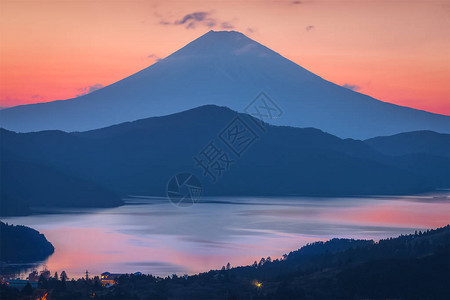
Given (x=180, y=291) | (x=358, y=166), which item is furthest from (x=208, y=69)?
(x=180, y=291)

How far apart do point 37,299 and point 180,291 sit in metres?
6.28

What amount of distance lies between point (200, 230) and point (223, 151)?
83.1 m

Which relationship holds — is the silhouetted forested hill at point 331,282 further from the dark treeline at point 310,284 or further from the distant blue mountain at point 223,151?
the distant blue mountain at point 223,151

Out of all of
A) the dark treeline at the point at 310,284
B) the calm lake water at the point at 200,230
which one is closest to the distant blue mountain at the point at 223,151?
the calm lake water at the point at 200,230

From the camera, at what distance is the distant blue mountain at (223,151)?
140625 millimetres

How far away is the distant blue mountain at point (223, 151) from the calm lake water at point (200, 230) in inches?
1234

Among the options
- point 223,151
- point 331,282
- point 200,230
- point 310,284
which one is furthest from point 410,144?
point 310,284

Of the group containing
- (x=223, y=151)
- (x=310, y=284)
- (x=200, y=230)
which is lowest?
(x=310, y=284)

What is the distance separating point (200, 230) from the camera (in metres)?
70.8

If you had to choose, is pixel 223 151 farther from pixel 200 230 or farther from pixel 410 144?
pixel 200 230

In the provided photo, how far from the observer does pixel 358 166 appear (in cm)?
15838

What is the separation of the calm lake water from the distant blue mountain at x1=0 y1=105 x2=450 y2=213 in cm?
3135

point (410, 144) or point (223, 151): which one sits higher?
point (410, 144)

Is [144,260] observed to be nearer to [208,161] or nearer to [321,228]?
[321,228]
